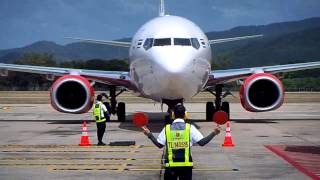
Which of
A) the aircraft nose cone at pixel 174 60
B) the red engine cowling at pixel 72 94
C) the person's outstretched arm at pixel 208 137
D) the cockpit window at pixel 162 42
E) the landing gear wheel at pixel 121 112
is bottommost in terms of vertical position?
the person's outstretched arm at pixel 208 137

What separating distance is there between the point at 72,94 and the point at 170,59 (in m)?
6.94

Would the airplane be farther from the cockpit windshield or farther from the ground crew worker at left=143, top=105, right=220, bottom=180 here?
the ground crew worker at left=143, top=105, right=220, bottom=180

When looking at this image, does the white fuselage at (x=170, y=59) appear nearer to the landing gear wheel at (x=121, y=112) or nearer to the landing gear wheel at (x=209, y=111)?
the landing gear wheel at (x=121, y=112)

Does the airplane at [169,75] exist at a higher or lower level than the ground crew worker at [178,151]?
higher

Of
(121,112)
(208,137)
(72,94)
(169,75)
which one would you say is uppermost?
(169,75)

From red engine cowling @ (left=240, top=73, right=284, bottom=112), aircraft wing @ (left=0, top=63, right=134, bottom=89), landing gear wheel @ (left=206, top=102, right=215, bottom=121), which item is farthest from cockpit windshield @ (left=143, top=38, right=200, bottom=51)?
landing gear wheel @ (left=206, top=102, right=215, bottom=121)

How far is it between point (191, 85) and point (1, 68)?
394 inches

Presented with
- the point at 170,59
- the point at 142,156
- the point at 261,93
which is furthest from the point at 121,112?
the point at 142,156

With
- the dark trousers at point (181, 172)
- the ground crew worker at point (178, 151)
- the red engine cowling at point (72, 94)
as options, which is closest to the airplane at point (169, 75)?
the red engine cowling at point (72, 94)

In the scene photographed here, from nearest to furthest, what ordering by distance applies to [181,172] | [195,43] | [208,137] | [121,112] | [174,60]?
1. [181,172]
2. [208,137]
3. [174,60]
4. [195,43]
5. [121,112]

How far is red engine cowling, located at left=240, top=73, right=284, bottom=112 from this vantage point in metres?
22.7

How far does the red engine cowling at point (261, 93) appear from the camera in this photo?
22719 millimetres

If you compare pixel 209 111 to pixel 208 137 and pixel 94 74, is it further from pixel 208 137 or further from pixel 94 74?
pixel 208 137

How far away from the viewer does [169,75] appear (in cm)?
1792
